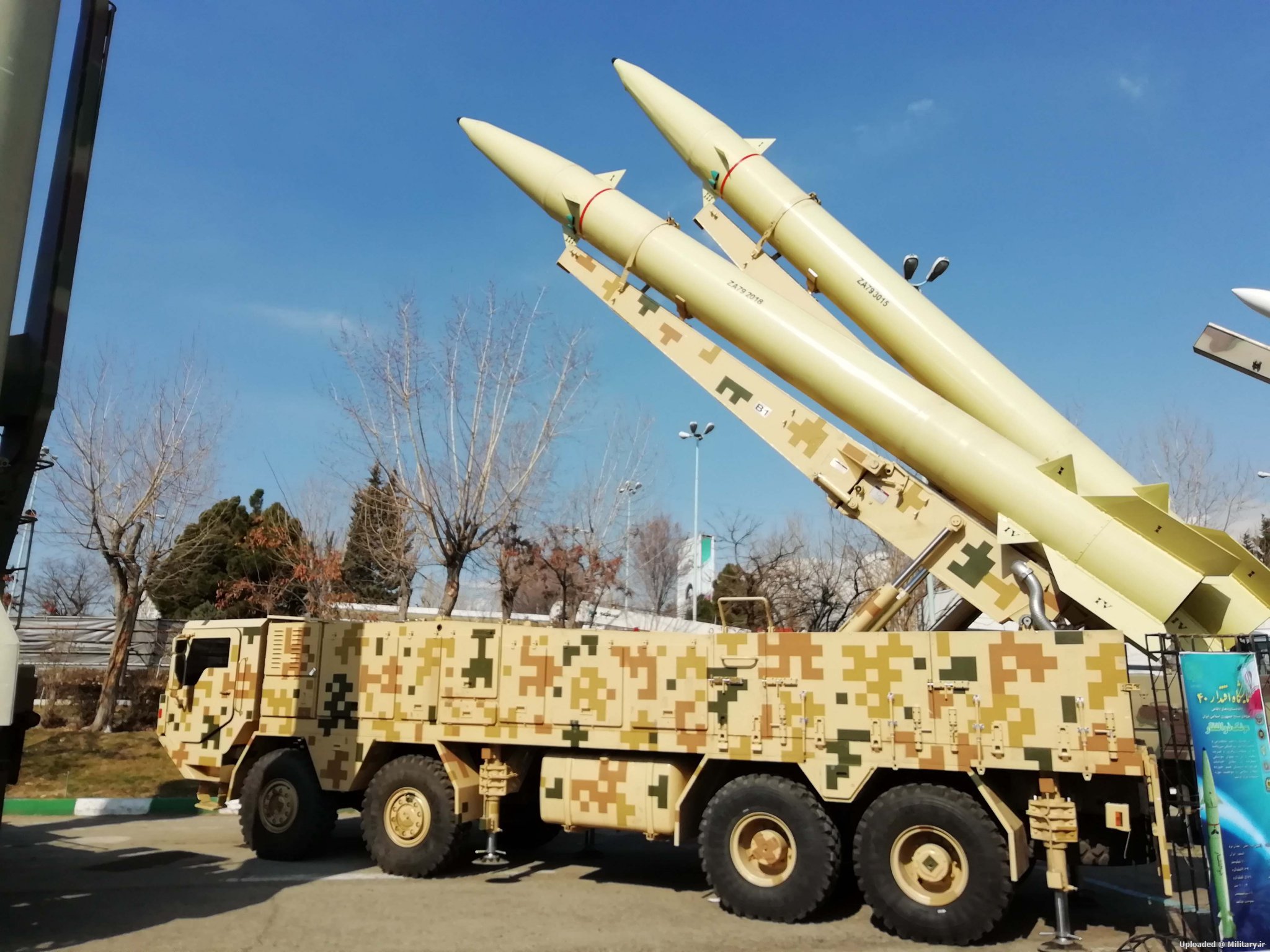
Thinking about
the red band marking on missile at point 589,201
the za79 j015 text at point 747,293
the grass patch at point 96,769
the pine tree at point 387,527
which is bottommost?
the grass patch at point 96,769

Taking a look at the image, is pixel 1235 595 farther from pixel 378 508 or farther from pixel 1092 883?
pixel 378 508

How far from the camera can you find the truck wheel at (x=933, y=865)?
6152mm

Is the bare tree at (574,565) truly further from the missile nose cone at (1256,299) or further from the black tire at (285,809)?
the missile nose cone at (1256,299)

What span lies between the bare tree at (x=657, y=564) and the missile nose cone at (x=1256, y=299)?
3029cm

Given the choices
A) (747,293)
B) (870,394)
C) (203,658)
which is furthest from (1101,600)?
(203,658)

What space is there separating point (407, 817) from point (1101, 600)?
5904 mm

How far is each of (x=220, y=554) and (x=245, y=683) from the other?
69.2ft

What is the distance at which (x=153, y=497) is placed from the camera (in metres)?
15.2

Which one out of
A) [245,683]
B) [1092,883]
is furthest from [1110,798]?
[245,683]

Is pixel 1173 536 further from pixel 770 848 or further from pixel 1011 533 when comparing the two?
pixel 770 848

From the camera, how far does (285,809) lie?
873 centimetres

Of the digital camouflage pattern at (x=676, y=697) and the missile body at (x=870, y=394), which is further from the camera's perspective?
the missile body at (x=870, y=394)

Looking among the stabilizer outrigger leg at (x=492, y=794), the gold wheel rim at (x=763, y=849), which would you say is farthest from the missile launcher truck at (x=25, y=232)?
the gold wheel rim at (x=763, y=849)

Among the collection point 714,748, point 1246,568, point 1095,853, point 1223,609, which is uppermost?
point 1246,568
